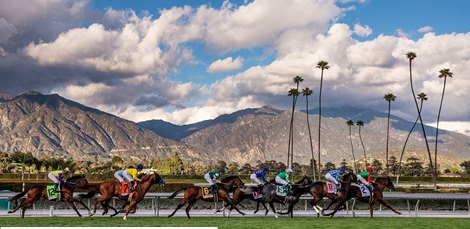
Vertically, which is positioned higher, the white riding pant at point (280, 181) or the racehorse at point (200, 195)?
the white riding pant at point (280, 181)

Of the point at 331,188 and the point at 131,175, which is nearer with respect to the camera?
the point at 131,175

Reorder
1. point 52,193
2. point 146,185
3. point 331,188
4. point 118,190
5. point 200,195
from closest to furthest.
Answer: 1. point 146,185
2. point 118,190
3. point 52,193
4. point 200,195
5. point 331,188

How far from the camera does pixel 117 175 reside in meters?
21.3

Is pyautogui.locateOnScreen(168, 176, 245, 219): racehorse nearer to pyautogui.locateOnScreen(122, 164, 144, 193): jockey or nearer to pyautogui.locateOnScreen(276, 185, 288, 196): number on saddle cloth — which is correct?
pyautogui.locateOnScreen(276, 185, 288, 196): number on saddle cloth

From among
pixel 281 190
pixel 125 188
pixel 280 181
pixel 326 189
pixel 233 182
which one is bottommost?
pixel 125 188

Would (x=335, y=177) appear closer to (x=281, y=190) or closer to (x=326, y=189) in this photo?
(x=326, y=189)

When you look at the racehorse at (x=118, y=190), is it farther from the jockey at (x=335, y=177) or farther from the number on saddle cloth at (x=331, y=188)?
the jockey at (x=335, y=177)

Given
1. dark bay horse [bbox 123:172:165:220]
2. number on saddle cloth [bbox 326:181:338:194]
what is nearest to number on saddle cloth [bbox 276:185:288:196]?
number on saddle cloth [bbox 326:181:338:194]

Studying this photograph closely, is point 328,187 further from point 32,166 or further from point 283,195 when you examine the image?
point 32,166

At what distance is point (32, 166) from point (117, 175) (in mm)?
100312

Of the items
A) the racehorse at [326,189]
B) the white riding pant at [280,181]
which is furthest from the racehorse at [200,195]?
the racehorse at [326,189]

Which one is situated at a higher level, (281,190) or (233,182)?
(233,182)

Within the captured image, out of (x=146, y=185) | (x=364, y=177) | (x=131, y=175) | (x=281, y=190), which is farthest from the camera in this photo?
(x=364, y=177)

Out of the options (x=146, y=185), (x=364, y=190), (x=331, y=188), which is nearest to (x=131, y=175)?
(x=146, y=185)
